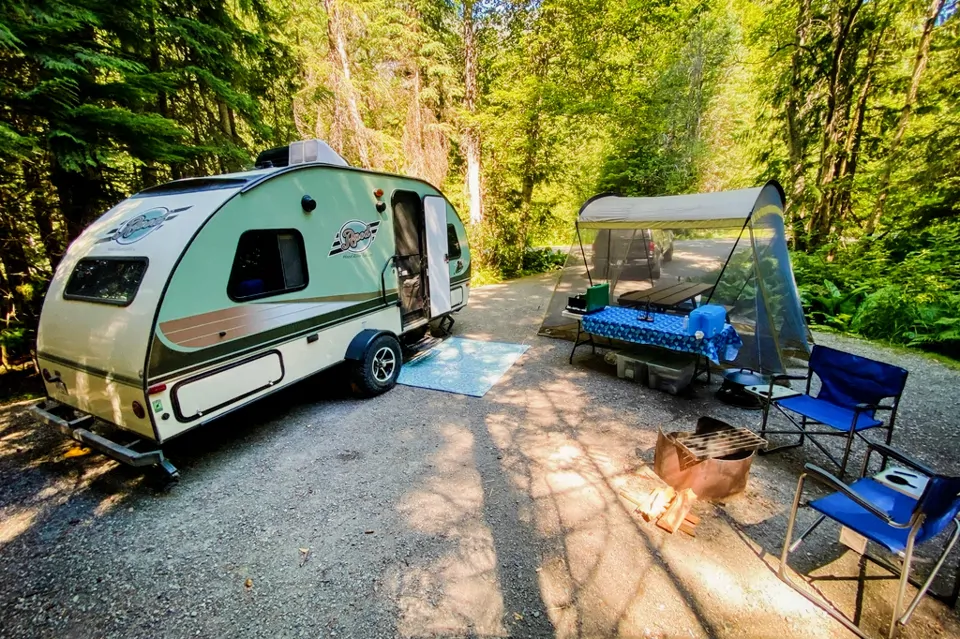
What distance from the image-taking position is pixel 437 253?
6.11 meters

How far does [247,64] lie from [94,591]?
27.7ft

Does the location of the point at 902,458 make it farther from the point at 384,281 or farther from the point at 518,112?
the point at 518,112

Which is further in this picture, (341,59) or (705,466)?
(341,59)

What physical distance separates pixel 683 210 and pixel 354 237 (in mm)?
4236

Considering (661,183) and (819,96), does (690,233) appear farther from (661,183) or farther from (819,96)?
(661,183)

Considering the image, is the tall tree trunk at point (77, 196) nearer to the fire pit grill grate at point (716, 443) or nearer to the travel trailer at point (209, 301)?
the travel trailer at point (209, 301)

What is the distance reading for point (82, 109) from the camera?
12.5 ft

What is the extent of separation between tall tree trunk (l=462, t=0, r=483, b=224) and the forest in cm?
6

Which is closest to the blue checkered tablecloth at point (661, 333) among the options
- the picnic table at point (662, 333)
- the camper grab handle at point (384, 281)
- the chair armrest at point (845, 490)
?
the picnic table at point (662, 333)

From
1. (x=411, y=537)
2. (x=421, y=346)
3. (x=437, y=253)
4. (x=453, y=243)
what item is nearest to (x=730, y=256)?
(x=437, y=253)

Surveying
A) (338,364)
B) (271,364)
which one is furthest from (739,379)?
(271,364)

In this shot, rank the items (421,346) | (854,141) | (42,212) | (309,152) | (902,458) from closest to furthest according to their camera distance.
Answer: (902,458) < (309,152) < (42,212) < (421,346) < (854,141)

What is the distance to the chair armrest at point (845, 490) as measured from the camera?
1.85 metres

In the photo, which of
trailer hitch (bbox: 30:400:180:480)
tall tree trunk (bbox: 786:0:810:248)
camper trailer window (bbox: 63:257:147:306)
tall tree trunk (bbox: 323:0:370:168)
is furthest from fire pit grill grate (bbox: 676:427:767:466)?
tall tree trunk (bbox: 323:0:370:168)
